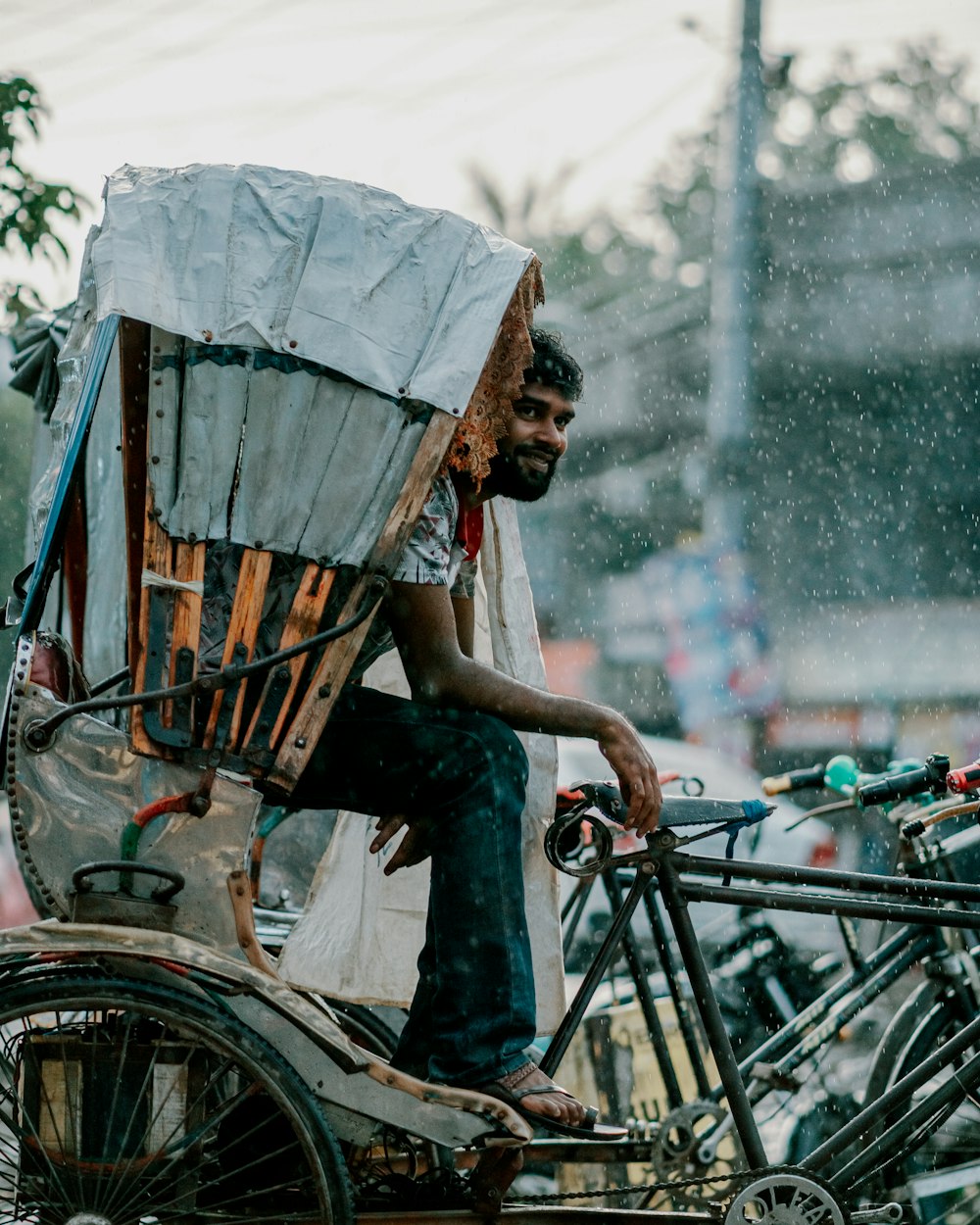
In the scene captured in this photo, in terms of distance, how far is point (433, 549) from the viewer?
8.82 feet

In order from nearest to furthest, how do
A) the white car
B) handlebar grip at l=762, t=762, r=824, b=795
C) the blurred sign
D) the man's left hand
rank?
the man's left hand, handlebar grip at l=762, t=762, r=824, b=795, the white car, the blurred sign

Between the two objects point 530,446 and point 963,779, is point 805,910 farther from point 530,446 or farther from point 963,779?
point 530,446

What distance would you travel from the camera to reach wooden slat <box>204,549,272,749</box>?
2.56 m

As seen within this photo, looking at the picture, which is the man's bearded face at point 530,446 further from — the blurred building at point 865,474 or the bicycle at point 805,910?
the blurred building at point 865,474

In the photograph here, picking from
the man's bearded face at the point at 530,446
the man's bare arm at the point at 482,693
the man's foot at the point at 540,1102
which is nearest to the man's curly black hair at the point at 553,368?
the man's bearded face at the point at 530,446

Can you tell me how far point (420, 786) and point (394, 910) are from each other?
3.43 feet

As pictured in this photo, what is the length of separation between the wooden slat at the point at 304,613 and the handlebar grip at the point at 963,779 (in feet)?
4.87

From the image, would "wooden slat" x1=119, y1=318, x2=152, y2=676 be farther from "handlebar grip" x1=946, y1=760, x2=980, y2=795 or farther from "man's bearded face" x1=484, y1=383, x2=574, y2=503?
"handlebar grip" x1=946, y1=760, x2=980, y2=795

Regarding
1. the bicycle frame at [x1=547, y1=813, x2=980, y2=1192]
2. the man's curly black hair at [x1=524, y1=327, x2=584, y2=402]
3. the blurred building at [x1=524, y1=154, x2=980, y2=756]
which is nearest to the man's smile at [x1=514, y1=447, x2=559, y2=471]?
the man's curly black hair at [x1=524, y1=327, x2=584, y2=402]

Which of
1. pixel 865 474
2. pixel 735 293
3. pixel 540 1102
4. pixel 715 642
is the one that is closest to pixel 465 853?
pixel 540 1102

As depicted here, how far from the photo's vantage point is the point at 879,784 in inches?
130

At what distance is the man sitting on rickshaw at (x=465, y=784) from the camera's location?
265cm

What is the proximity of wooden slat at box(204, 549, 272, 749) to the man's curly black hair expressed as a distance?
78 centimetres

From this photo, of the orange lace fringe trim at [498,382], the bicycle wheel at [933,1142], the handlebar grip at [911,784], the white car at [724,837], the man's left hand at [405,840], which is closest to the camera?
the orange lace fringe trim at [498,382]
